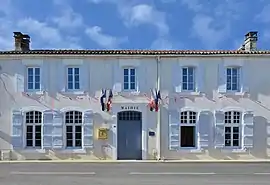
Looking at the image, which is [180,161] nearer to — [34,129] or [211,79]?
[211,79]

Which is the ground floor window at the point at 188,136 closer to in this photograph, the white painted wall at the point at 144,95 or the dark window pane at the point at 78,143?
the white painted wall at the point at 144,95

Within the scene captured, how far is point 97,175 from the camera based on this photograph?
50.8 feet

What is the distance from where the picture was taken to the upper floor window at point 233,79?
23703 millimetres

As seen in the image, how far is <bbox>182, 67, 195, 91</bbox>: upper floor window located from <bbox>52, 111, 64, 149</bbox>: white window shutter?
6.60 metres

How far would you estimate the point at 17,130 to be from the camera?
23.4 metres

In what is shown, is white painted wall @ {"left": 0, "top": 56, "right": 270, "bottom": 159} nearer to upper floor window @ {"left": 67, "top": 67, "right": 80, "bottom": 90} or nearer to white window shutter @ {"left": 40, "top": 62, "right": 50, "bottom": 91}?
white window shutter @ {"left": 40, "top": 62, "right": 50, "bottom": 91}

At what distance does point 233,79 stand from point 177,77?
9.68ft

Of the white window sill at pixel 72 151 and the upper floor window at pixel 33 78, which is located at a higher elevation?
the upper floor window at pixel 33 78

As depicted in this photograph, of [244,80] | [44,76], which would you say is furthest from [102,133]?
[244,80]

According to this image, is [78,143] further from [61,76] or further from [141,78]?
[141,78]

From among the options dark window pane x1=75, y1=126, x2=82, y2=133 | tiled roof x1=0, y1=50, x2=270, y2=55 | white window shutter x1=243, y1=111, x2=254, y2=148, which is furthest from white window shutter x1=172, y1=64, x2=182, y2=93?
dark window pane x1=75, y1=126, x2=82, y2=133

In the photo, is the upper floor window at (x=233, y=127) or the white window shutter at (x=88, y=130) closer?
the white window shutter at (x=88, y=130)

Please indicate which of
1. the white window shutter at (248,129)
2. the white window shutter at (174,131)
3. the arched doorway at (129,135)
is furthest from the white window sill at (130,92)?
the white window shutter at (248,129)

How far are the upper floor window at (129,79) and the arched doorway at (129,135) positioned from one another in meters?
1.35
